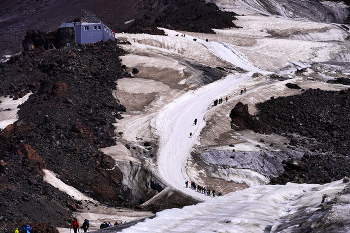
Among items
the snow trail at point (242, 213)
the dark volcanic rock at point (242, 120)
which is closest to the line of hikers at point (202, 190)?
the snow trail at point (242, 213)

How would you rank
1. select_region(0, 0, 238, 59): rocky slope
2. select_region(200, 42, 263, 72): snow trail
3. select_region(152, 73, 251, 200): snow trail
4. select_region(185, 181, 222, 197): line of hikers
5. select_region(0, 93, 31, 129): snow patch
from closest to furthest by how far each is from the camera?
select_region(185, 181, 222, 197): line of hikers
select_region(152, 73, 251, 200): snow trail
select_region(0, 93, 31, 129): snow patch
select_region(200, 42, 263, 72): snow trail
select_region(0, 0, 238, 59): rocky slope

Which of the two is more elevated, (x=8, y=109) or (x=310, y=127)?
(x=8, y=109)

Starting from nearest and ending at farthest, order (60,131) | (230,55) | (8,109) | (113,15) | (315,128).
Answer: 1. (60,131)
2. (315,128)
3. (8,109)
4. (230,55)
5. (113,15)

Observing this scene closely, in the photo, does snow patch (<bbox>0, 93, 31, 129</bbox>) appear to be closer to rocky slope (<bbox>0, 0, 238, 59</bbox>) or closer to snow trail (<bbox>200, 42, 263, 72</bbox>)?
rocky slope (<bbox>0, 0, 238, 59</bbox>)

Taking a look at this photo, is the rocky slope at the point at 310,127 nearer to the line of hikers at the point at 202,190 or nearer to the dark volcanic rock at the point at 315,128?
the dark volcanic rock at the point at 315,128

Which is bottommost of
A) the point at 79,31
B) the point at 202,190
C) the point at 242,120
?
the point at 202,190

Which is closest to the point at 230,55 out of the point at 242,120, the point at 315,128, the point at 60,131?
the point at 242,120

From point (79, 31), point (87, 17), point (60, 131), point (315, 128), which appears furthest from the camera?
point (87, 17)

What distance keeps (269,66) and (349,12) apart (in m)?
62.1

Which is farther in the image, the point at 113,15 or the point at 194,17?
the point at 113,15

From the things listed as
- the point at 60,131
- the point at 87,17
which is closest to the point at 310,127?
the point at 60,131

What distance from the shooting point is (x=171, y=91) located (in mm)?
72250

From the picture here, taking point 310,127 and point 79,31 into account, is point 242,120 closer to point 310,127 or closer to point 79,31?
point 310,127

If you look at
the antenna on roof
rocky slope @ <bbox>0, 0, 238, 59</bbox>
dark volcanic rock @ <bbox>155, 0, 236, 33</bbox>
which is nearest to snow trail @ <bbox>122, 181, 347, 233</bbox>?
the antenna on roof
